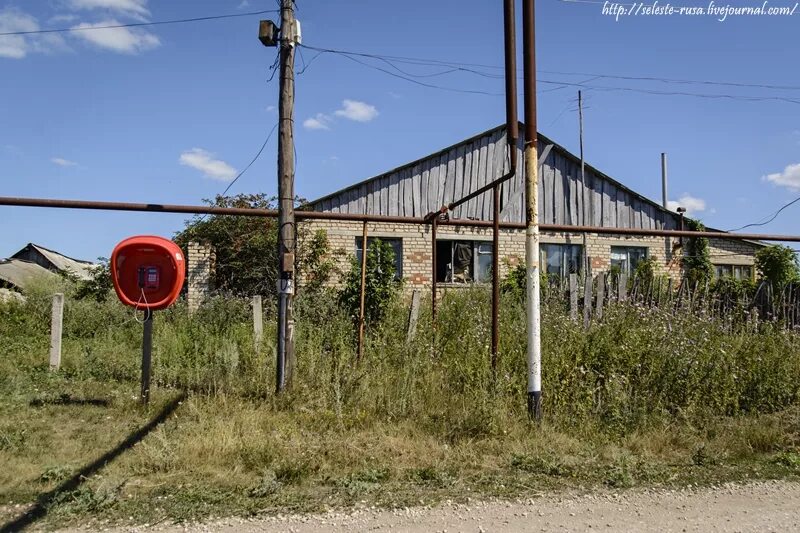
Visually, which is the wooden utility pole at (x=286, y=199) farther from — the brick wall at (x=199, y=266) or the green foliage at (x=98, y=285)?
the green foliage at (x=98, y=285)

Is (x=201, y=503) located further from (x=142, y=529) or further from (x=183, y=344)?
(x=183, y=344)

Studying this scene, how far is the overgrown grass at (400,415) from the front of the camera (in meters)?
4.38

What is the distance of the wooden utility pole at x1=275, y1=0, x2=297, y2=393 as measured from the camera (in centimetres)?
614

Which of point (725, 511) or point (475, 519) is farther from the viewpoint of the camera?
point (725, 511)

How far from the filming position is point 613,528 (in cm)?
380

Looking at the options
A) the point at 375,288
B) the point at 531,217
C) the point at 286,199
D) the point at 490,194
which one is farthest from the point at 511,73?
the point at 490,194

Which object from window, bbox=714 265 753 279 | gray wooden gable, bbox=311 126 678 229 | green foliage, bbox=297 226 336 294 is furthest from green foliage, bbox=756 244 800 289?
green foliage, bbox=297 226 336 294

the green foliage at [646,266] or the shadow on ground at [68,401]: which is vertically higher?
the green foliage at [646,266]

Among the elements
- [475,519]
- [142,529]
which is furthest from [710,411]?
[142,529]

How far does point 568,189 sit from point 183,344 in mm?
14469

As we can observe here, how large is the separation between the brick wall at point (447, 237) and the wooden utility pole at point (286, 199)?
858cm

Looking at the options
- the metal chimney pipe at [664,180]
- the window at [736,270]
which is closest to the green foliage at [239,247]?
the window at [736,270]

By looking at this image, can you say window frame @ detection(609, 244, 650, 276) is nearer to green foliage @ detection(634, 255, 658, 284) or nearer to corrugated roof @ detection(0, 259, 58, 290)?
green foliage @ detection(634, 255, 658, 284)

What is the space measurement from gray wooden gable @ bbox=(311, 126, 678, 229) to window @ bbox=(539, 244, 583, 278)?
826 mm
